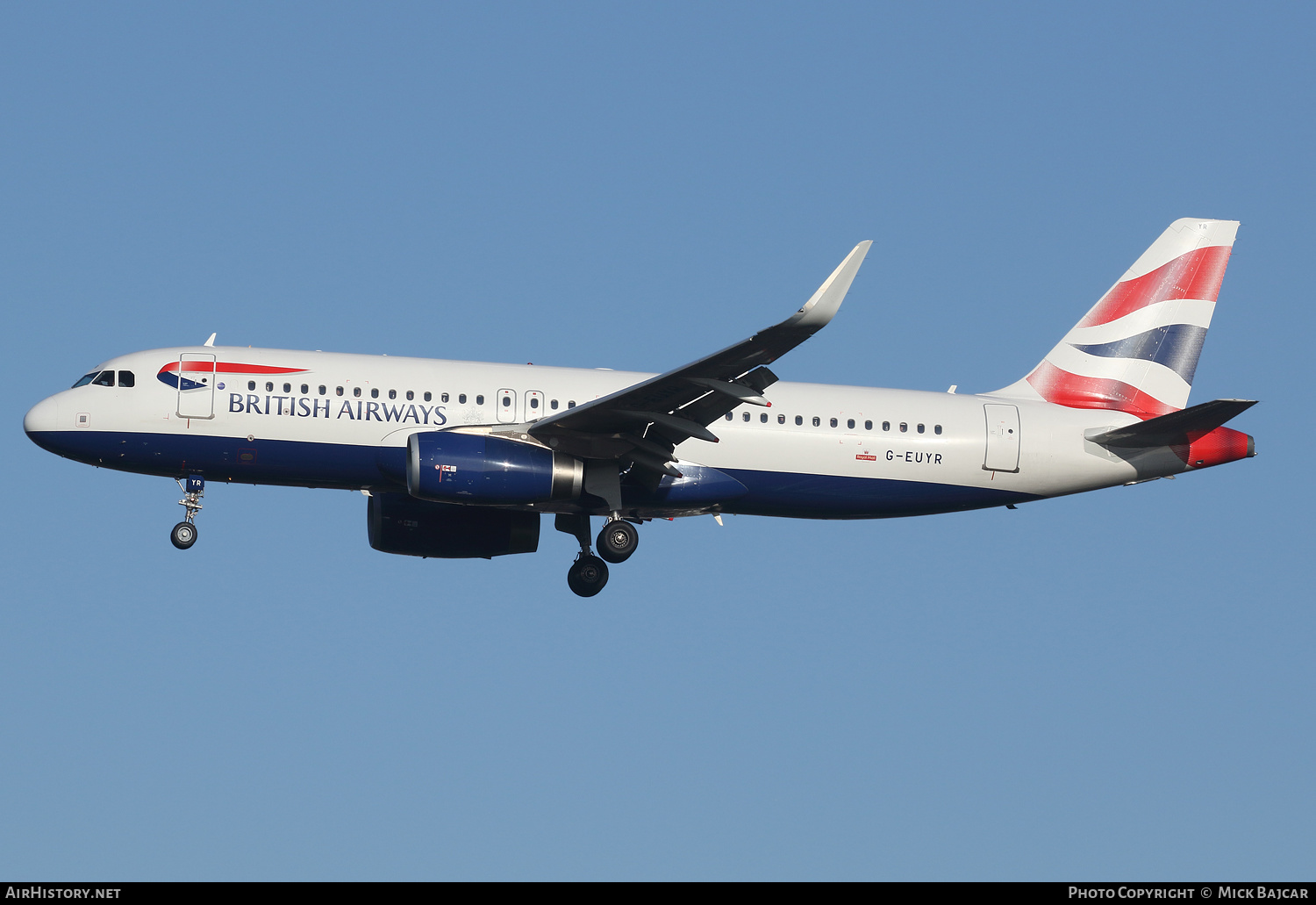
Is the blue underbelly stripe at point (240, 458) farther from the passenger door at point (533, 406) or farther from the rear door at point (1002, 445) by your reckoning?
the rear door at point (1002, 445)

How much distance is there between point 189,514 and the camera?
35.0 meters

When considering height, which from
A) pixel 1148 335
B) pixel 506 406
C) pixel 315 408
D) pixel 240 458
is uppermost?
pixel 1148 335

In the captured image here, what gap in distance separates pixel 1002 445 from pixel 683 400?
8.61m

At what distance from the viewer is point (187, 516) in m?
35.0

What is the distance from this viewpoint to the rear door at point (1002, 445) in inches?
1465

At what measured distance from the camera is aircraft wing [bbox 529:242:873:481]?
2820cm

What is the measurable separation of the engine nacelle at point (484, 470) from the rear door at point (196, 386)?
455cm

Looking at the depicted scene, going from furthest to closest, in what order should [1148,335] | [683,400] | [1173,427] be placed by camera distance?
[1148,335] → [1173,427] → [683,400]

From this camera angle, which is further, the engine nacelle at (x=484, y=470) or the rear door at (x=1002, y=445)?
the rear door at (x=1002, y=445)

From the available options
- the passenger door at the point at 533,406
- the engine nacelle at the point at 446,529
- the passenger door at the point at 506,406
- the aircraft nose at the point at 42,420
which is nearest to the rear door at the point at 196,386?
the aircraft nose at the point at 42,420

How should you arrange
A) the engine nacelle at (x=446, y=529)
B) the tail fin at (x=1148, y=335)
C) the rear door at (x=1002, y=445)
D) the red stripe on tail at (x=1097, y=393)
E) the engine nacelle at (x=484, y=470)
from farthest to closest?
the tail fin at (x=1148, y=335), the red stripe on tail at (x=1097, y=393), the engine nacelle at (x=446, y=529), the rear door at (x=1002, y=445), the engine nacelle at (x=484, y=470)

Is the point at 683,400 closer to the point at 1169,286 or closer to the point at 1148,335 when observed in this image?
the point at 1148,335

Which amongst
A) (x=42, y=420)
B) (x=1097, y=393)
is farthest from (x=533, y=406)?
(x=1097, y=393)

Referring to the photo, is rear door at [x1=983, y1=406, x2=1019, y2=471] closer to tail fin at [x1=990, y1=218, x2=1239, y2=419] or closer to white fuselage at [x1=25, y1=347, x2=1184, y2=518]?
white fuselage at [x1=25, y1=347, x2=1184, y2=518]
